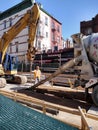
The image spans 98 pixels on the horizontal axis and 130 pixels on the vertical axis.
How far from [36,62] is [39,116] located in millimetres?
28441

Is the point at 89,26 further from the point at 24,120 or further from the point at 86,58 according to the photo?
the point at 24,120

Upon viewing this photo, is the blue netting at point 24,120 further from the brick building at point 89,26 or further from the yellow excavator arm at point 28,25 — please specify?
the brick building at point 89,26

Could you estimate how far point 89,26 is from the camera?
124 ft

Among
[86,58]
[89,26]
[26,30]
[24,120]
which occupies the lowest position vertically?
[24,120]

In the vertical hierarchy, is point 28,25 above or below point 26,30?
below

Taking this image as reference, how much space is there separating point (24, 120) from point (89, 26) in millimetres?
34742

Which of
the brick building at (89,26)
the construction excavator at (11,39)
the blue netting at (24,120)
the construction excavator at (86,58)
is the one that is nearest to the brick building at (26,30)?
the brick building at (89,26)

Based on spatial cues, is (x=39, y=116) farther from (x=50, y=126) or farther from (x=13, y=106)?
(x=13, y=106)

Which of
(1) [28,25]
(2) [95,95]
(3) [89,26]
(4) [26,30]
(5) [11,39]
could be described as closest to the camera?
(2) [95,95]

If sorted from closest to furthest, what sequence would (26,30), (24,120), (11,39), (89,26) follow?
1. (24,120)
2. (11,39)
3. (89,26)
4. (26,30)

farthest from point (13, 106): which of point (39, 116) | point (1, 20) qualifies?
point (1, 20)

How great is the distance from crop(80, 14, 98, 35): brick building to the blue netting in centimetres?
3259

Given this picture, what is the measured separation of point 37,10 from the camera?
14.3 metres

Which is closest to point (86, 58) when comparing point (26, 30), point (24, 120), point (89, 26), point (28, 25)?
point (24, 120)
